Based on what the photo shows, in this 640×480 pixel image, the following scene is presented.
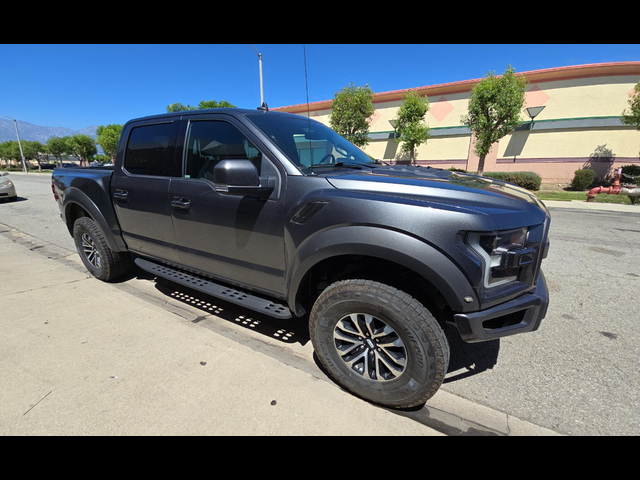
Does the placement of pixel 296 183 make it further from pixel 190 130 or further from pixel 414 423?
pixel 414 423

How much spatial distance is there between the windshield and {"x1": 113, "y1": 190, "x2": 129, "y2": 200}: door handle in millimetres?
1777

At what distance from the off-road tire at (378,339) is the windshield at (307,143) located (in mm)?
976

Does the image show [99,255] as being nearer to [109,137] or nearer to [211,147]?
[211,147]

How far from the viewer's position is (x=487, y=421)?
1905 mm

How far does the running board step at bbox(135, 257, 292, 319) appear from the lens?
2.40m

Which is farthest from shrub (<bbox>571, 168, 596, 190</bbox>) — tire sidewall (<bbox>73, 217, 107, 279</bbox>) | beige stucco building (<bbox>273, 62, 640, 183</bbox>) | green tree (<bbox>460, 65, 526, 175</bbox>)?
tire sidewall (<bbox>73, 217, 107, 279</bbox>)

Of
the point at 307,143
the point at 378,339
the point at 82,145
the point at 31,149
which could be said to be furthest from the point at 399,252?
the point at 31,149

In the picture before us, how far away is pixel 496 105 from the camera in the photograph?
15734mm

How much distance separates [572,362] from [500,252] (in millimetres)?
1533

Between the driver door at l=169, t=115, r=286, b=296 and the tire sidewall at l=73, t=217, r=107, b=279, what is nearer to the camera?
the driver door at l=169, t=115, r=286, b=296

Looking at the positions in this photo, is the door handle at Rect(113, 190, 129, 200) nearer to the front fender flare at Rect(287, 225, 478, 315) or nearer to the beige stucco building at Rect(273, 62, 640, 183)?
the front fender flare at Rect(287, 225, 478, 315)

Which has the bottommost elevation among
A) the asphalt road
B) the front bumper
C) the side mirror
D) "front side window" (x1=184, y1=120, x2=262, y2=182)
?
the asphalt road
